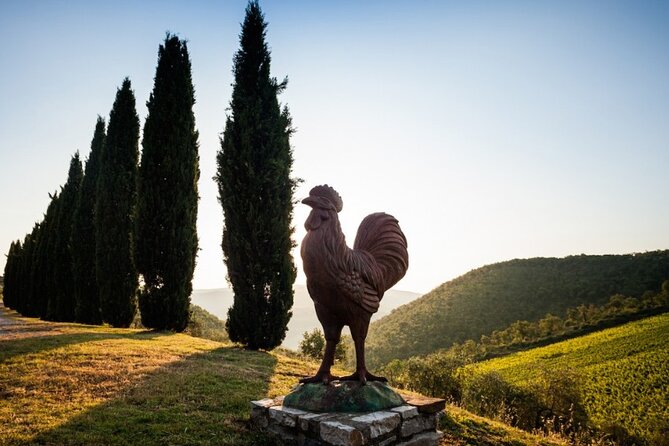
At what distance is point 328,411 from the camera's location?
417 centimetres

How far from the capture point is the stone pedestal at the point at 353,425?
→ 3674 mm

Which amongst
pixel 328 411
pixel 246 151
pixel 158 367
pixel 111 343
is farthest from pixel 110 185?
pixel 328 411

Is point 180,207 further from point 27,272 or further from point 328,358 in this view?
point 27,272

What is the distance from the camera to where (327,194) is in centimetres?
442

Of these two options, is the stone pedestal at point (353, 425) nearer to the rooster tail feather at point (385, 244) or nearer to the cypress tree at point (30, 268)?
the rooster tail feather at point (385, 244)

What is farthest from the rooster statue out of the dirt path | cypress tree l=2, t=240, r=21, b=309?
cypress tree l=2, t=240, r=21, b=309

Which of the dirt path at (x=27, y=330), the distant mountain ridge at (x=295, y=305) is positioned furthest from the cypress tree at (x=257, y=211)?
the distant mountain ridge at (x=295, y=305)

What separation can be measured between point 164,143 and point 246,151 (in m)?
5.20

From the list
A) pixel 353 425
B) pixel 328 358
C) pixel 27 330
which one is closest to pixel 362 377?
pixel 328 358

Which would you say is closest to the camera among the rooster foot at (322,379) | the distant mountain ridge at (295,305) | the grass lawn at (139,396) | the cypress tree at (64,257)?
the rooster foot at (322,379)

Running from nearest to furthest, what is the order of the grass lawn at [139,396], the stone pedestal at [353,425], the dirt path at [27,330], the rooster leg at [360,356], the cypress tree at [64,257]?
the stone pedestal at [353,425] < the rooster leg at [360,356] < the grass lawn at [139,396] < the dirt path at [27,330] < the cypress tree at [64,257]

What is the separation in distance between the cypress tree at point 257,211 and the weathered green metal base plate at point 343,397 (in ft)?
27.9

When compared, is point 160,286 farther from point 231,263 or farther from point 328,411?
point 328,411

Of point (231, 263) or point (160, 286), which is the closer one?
point (231, 263)
